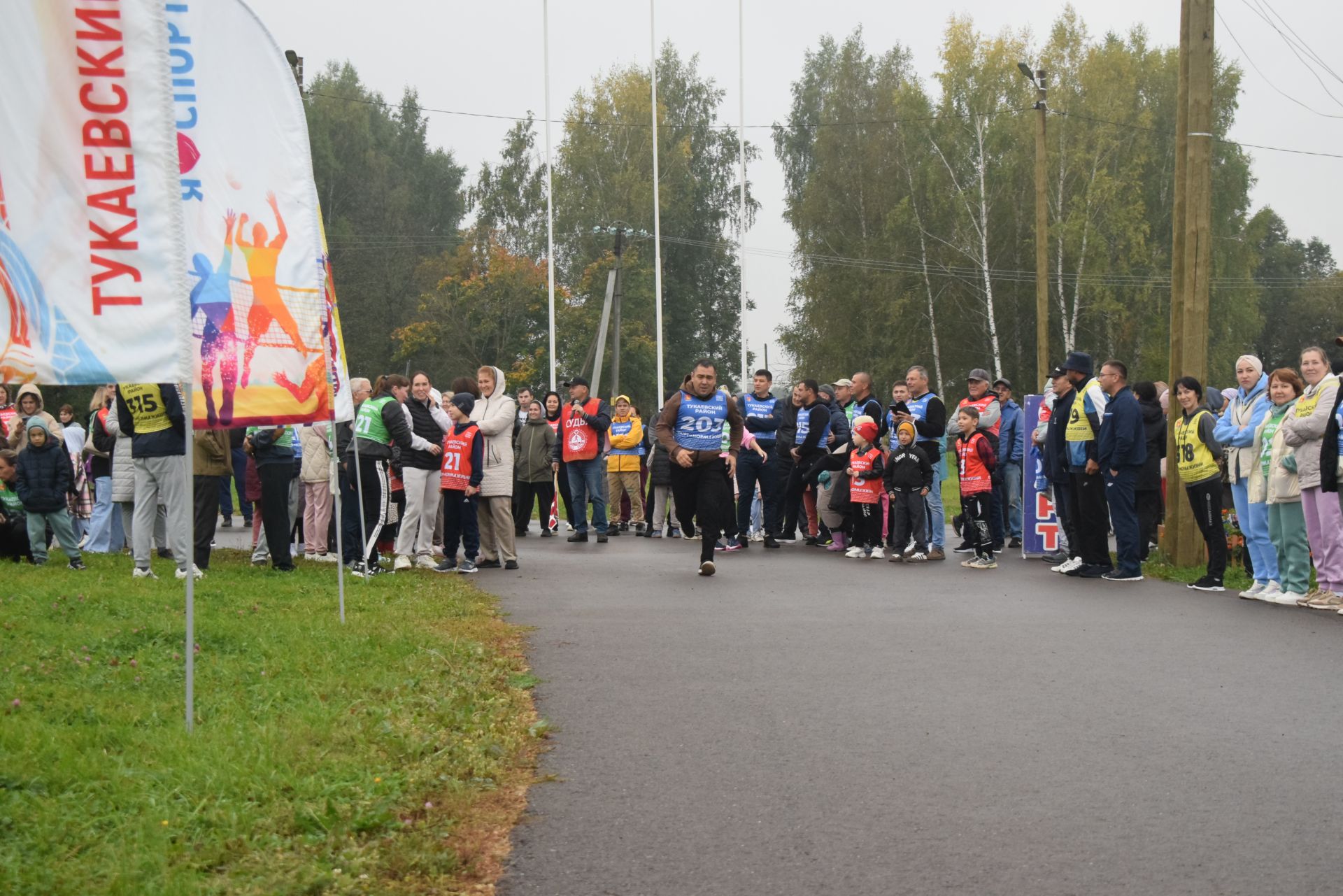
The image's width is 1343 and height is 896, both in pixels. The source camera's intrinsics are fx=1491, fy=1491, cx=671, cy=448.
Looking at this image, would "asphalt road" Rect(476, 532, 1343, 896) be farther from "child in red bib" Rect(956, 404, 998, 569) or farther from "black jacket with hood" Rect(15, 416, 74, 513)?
"black jacket with hood" Rect(15, 416, 74, 513)

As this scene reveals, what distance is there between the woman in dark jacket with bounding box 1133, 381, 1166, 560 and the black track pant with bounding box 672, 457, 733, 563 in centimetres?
461

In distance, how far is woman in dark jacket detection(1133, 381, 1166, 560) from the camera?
16219mm

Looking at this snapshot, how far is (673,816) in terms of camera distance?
215 inches

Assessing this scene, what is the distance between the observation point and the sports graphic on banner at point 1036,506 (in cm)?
1658

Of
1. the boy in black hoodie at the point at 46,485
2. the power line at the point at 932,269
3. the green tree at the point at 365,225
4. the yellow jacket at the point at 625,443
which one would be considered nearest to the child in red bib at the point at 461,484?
the boy in black hoodie at the point at 46,485

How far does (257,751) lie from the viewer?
590cm

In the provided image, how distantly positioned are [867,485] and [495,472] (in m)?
4.41

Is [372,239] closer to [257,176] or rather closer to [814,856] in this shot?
[257,176]

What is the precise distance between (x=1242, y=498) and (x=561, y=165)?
51942 millimetres

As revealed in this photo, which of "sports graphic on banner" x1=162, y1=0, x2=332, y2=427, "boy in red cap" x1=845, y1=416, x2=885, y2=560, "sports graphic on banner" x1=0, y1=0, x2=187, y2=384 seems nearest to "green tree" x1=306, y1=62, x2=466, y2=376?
"boy in red cap" x1=845, y1=416, x2=885, y2=560

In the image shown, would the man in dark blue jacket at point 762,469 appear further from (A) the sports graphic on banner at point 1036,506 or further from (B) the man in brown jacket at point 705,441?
(B) the man in brown jacket at point 705,441

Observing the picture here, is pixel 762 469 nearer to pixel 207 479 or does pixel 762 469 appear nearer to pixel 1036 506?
pixel 1036 506

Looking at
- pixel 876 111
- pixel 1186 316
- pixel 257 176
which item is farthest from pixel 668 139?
pixel 257 176

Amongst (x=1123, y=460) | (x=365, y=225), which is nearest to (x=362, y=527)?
(x=1123, y=460)
